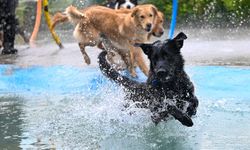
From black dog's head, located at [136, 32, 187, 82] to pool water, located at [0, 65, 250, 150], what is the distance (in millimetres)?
479

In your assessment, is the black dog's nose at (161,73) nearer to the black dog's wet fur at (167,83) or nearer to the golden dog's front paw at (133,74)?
the black dog's wet fur at (167,83)

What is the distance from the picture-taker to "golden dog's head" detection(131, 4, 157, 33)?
8.96 metres

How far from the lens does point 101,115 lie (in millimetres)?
6398

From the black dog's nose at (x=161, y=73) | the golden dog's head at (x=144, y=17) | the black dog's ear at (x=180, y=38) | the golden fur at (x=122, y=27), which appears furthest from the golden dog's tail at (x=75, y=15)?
the black dog's nose at (x=161, y=73)

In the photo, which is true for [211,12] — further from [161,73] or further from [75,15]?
[161,73]

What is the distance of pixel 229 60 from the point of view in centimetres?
958

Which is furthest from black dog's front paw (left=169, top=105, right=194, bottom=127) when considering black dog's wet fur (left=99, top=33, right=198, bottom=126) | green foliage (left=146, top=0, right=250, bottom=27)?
green foliage (left=146, top=0, right=250, bottom=27)

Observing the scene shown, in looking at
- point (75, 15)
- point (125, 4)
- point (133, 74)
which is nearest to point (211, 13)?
point (125, 4)

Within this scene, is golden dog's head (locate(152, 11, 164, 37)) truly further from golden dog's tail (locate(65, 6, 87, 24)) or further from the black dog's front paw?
the black dog's front paw

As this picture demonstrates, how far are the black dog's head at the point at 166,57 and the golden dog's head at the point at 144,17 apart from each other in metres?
3.05

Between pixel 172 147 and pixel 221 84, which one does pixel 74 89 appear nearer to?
pixel 221 84

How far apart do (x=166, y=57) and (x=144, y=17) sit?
129 inches

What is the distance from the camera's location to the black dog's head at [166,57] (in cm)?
570

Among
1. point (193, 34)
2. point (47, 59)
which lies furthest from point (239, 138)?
point (193, 34)
